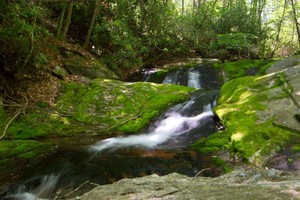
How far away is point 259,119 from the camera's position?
619 centimetres

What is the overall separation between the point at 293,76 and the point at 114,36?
7918 mm

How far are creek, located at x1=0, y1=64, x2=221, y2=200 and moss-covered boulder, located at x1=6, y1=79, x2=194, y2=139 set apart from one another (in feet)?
1.35

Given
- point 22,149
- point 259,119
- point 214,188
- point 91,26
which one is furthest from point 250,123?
point 91,26

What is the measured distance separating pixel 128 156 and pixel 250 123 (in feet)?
8.89

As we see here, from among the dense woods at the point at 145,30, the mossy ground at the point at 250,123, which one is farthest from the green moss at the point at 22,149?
the mossy ground at the point at 250,123

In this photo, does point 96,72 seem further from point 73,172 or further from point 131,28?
point 73,172

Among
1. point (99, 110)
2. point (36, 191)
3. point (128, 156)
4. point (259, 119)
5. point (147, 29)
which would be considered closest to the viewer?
point (36, 191)

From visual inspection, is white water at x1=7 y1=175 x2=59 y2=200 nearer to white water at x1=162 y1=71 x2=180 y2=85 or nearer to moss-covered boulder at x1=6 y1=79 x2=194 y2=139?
moss-covered boulder at x1=6 y1=79 x2=194 y2=139

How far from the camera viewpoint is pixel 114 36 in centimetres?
1281

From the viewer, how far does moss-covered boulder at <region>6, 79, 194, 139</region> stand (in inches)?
292

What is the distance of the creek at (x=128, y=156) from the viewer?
5.06 meters

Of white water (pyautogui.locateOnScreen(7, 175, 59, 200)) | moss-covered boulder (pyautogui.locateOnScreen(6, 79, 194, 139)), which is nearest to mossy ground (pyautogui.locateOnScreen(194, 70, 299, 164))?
moss-covered boulder (pyautogui.locateOnScreen(6, 79, 194, 139))

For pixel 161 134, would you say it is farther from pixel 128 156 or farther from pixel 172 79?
pixel 172 79

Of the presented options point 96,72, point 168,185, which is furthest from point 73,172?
point 96,72
